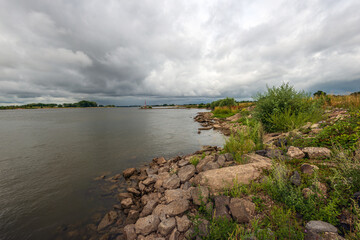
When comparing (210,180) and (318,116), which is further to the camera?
(318,116)

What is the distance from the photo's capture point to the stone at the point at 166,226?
418cm

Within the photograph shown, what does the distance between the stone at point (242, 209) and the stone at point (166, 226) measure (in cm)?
183

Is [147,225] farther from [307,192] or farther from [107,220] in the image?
[307,192]

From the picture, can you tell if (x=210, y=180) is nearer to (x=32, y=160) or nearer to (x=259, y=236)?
(x=259, y=236)

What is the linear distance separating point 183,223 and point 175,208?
0.60 m

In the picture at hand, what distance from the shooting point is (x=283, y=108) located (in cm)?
1112

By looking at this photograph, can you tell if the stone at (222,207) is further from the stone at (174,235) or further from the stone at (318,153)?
the stone at (318,153)

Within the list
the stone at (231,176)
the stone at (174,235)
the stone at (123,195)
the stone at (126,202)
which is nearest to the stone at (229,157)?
the stone at (231,176)

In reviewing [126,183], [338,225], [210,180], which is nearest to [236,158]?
[210,180]

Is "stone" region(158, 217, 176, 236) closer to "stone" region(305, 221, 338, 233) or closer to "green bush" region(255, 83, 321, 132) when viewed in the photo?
"stone" region(305, 221, 338, 233)

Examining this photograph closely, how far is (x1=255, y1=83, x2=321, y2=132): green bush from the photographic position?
10.5 m

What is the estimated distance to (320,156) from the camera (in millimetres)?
5445

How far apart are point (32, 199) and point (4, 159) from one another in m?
9.79

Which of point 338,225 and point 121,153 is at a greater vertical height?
point 338,225
